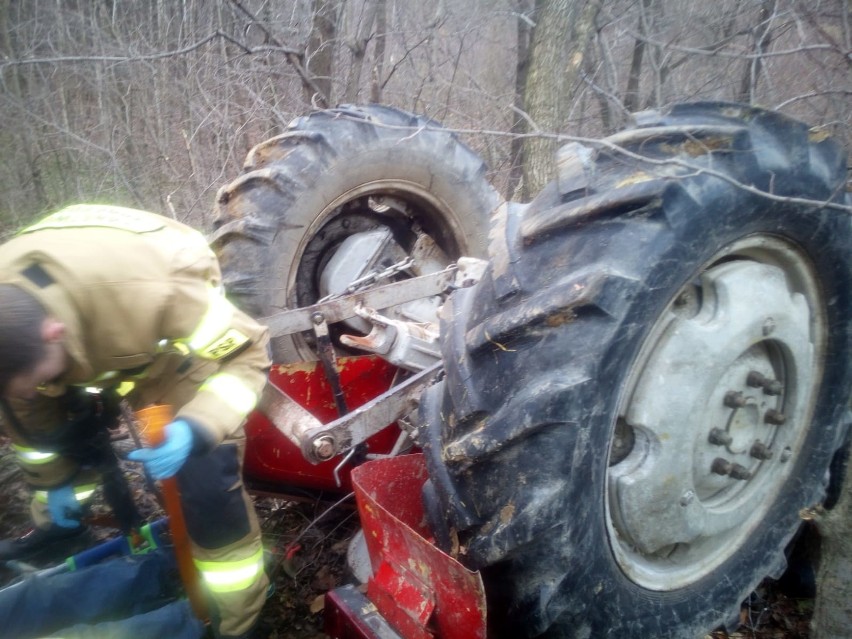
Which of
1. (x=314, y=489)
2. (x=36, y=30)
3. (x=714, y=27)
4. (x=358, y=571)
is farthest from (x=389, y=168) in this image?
(x=36, y=30)

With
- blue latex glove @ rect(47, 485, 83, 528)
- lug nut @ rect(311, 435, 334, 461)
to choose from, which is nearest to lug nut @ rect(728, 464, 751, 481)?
lug nut @ rect(311, 435, 334, 461)

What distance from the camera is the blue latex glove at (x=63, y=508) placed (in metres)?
2.40

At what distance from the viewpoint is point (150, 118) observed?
22.6 ft

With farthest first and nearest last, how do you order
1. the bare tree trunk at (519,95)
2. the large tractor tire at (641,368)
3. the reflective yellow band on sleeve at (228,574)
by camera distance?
the bare tree trunk at (519,95) → the reflective yellow band on sleeve at (228,574) → the large tractor tire at (641,368)

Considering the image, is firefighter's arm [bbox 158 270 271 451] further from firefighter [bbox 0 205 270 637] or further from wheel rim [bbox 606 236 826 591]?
wheel rim [bbox 606 236 826 591]

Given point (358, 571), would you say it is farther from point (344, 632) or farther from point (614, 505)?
point (614, 505)

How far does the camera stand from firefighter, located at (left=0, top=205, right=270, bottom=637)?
5.84 ft

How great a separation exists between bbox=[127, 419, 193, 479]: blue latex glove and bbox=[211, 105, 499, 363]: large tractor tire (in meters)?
0.78

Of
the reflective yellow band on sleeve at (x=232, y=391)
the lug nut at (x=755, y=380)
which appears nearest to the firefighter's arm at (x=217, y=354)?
the reflective yellow band on sleeve at (x=232, y=391)

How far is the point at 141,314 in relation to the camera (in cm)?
192

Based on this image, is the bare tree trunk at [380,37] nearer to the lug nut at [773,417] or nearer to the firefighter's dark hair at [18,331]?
the firefighter's dark hair at [18,331]

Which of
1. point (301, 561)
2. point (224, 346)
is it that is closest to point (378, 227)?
point (224, 346)

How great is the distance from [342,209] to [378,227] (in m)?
→ 0.24

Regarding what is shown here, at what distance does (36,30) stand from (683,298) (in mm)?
7976
